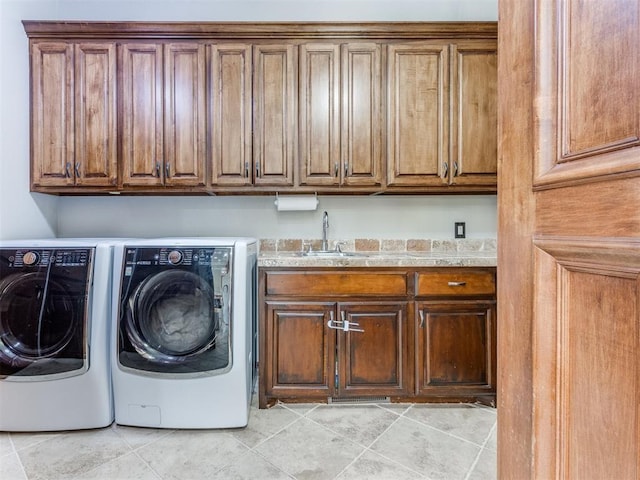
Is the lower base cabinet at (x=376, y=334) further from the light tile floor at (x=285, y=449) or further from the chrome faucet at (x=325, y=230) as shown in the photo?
the chrome faucet at (x=325, y=230)

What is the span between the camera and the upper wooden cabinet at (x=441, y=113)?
221 cm

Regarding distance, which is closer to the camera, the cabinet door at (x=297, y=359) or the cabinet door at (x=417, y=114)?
the cabinet door at (x=297, y=359)

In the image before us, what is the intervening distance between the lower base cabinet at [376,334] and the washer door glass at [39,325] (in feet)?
3.16

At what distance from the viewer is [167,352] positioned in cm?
175

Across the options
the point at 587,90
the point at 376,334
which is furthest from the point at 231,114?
the point at 587,90

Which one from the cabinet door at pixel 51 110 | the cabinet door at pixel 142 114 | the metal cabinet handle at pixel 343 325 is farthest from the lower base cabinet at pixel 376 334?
the cabinet door at pixel 51 110

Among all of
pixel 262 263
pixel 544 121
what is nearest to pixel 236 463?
pixel 262 263

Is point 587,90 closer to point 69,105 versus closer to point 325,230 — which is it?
point 325,230

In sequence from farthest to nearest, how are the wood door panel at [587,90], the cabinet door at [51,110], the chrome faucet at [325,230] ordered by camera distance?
1. the chrome faucet at [325,230]
2. the cabinet door at [51,110]
3. the wood door panel at [587,90]

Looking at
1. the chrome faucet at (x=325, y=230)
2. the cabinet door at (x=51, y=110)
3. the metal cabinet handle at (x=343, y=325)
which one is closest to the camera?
the metal cabinet handle at (x=343, y=325)

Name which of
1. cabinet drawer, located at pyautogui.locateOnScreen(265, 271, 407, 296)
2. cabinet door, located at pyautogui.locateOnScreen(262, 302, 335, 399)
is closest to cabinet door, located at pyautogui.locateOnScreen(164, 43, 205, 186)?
cabinet drawer, located at pyautogui.locateOnScreen(265, 271, 407, 296)

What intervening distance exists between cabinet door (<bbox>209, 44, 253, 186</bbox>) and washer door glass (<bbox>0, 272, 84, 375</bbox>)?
1.06 meters

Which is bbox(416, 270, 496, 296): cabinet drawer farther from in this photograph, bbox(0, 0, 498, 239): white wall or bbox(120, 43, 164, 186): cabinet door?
bbox(120, 43, 164, 186): cabinet door

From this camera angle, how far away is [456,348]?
6.48ft
